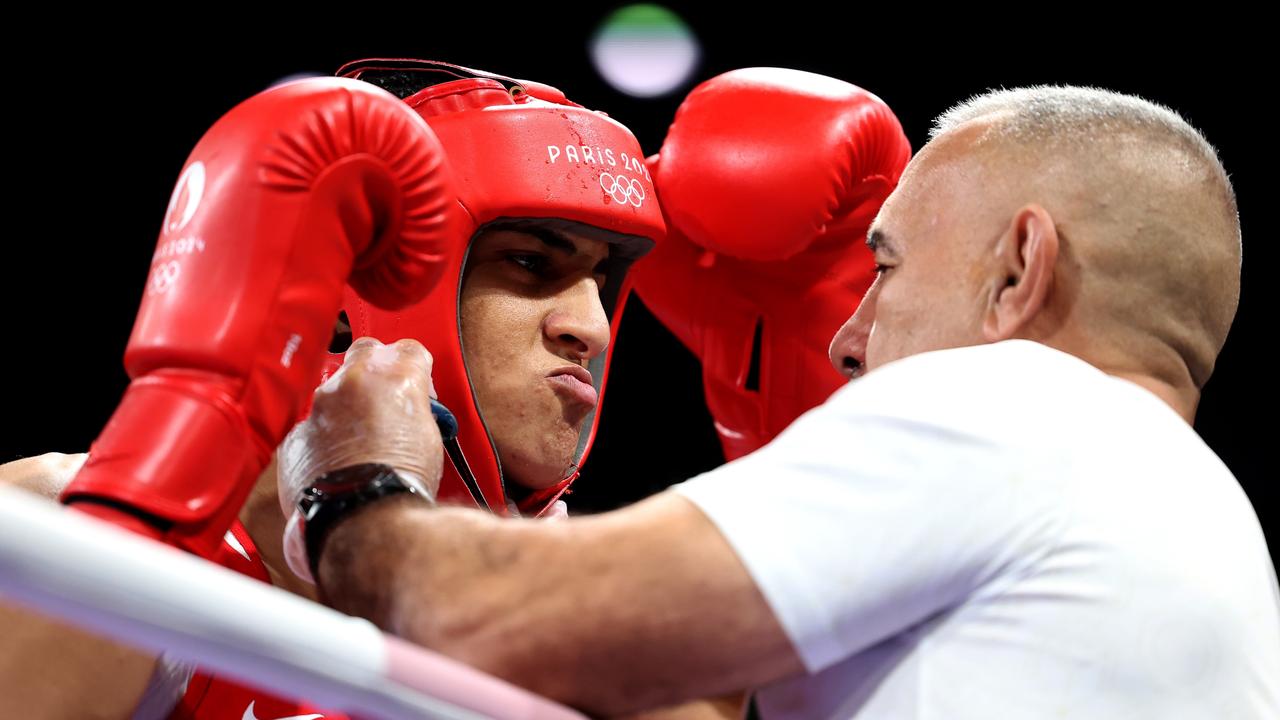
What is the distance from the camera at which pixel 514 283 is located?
5.98 ft

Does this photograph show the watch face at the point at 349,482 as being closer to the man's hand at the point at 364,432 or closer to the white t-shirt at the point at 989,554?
the man's hand at the point at 364,432

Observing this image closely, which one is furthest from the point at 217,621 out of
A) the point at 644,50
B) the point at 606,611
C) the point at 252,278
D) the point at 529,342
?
the point at 644,50

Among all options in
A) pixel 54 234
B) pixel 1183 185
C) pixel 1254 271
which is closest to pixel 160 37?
pixel 54 234

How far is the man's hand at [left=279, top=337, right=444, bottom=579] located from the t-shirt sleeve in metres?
0.30

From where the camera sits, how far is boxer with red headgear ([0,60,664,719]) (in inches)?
66.8

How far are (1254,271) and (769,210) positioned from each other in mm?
2544

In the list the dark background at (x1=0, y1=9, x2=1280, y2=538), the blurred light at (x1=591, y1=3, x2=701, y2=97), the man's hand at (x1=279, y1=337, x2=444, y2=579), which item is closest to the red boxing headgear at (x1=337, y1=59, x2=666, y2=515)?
the man's hand at (x1=279, y1=337, x2=444, y2=579)

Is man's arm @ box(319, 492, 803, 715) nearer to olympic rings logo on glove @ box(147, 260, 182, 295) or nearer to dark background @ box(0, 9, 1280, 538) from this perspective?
olympic rings logo on glove @ box(147, 260, 182, 295)

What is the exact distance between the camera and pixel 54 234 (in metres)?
3.29

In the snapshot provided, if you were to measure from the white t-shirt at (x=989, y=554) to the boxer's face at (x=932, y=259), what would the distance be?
0.23 m

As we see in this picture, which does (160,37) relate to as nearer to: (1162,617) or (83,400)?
(83,400)

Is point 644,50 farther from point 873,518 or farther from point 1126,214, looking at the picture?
point 873,518

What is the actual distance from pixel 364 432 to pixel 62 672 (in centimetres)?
47

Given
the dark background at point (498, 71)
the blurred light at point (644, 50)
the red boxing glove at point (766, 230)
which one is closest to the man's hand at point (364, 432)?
the red boxing glove at point (766, 230)
